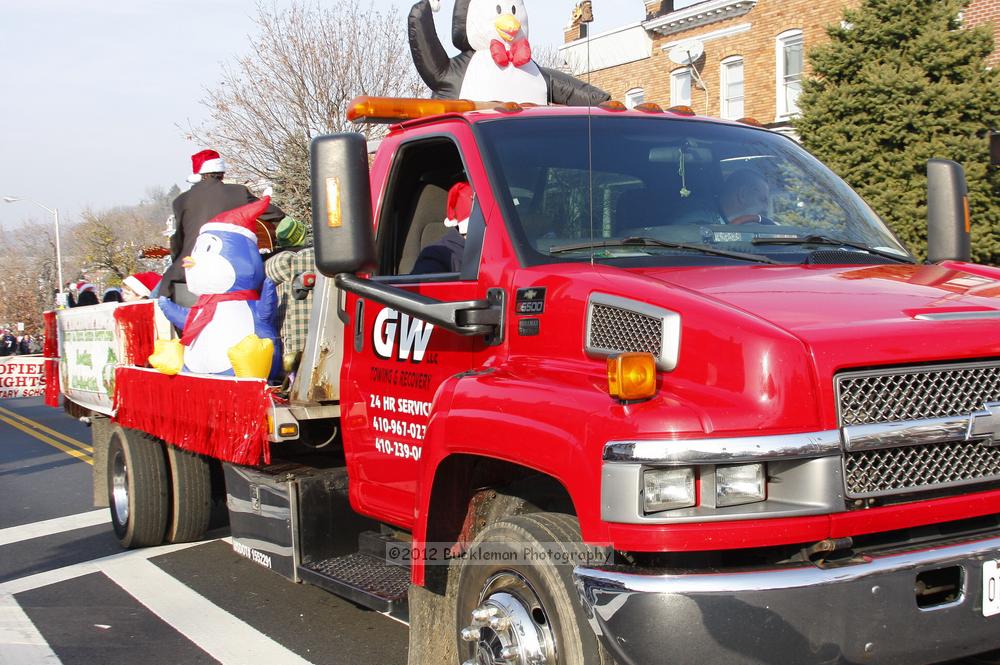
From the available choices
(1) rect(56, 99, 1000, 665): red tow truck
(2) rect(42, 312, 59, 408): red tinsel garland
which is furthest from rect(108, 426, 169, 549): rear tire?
(2) rect(42, 312, 59, 408): red tinsel garland

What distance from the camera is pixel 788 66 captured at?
2755cm

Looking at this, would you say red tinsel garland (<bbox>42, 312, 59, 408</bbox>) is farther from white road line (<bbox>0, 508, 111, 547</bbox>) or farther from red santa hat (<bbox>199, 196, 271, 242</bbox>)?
red santa hat (<bbox>199, 196, 271, 242</bbox>)

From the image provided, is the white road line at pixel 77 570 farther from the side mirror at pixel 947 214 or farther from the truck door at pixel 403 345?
the side mirror at pixel 947 214

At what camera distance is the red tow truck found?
2.76 metres

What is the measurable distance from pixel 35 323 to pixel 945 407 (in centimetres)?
6722

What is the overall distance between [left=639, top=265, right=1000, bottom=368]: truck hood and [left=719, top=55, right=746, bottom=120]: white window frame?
26144 mm

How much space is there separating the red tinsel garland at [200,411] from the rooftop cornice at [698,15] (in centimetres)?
2453

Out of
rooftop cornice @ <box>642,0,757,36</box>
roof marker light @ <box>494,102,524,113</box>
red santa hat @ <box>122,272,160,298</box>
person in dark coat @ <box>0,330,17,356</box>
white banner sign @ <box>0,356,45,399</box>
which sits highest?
rooftop cornice @ <box>642,0,757,36</box>

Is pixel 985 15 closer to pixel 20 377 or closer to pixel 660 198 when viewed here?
pixel 20 377

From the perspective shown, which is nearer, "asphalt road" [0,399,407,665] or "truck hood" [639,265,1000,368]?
"truck hood" [639,265,1000,368]

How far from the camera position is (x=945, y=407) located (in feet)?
9.69

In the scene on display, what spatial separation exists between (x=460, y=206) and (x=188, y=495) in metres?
3.90

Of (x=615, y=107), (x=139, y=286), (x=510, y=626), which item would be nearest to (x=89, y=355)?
(x=139, y=286)

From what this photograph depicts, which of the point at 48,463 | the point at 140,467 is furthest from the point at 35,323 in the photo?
the point at 140,467
